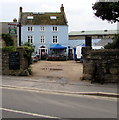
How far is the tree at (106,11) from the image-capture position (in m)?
18.6

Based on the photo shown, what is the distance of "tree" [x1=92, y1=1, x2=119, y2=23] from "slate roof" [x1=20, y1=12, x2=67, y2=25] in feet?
118

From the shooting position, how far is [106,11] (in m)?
19.4

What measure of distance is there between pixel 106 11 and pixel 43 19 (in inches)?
1511

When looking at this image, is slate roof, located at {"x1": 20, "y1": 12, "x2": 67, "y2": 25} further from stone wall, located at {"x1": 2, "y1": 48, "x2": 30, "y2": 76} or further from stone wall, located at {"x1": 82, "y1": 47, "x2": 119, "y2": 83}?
stone wall, located at {"x1": 82, "y1": 47, "x2": 119, "y2": 83}

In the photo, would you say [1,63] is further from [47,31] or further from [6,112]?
[47,31]

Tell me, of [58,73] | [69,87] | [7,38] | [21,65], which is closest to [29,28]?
[7,38]

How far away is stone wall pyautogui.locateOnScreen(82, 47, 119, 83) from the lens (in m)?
15.8

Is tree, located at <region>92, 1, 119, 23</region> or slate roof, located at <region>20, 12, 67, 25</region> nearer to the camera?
tree, located at <region>92, 1, 119, 23</region>

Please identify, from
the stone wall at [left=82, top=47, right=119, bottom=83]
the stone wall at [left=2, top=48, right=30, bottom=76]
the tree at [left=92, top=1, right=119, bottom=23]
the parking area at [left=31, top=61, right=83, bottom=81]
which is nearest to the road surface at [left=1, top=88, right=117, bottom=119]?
the stone wall at [left=82, top=47, right=119, bottom=83]

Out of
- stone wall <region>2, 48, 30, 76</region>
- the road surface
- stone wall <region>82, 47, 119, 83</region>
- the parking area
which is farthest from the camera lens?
stone wall <region>2, 48, 30, 76</region>

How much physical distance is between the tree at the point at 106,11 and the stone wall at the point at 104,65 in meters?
3.59

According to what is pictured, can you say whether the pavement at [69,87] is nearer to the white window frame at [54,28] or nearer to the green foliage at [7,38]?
the green foliage at [7,38]

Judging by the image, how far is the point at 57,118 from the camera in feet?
24.5

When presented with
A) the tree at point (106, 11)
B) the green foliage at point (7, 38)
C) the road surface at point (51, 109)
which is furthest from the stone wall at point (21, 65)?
the road surface at point (51, 109)
